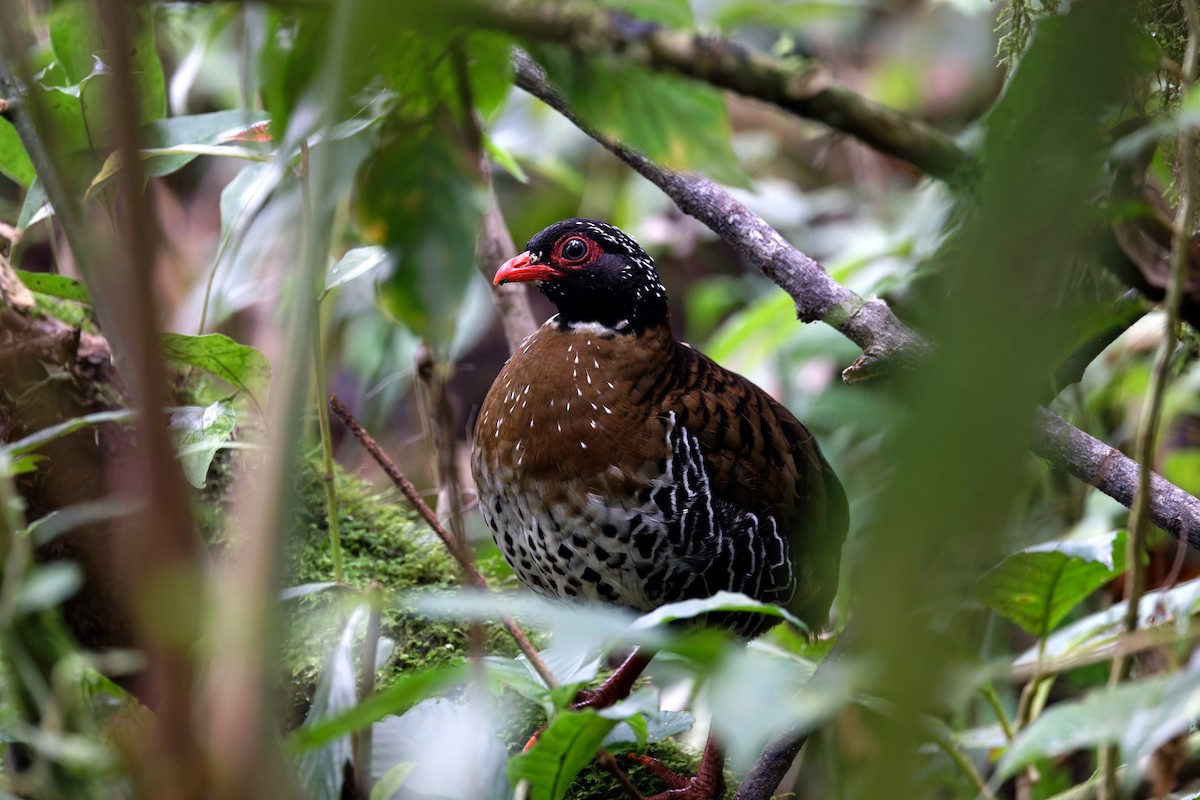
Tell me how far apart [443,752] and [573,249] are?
1.51m

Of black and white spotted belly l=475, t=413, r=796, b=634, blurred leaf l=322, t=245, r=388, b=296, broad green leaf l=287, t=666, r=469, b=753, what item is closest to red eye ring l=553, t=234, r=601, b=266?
black and white spotted belly l=475, t=413, r=796, b=634

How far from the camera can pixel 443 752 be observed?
138 centimetres

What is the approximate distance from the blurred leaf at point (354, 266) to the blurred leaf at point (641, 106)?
86cm

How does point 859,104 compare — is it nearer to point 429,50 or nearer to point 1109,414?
point 429,50

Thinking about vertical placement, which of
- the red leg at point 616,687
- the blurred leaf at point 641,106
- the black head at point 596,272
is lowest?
the red leg at point 616,687

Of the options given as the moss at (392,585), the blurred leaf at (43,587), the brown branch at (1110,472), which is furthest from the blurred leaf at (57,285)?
the brown branch at (1110,472)

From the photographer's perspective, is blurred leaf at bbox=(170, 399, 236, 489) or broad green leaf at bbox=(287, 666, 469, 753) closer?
broad green leaf at bbox=(287, 666, 469, 753)

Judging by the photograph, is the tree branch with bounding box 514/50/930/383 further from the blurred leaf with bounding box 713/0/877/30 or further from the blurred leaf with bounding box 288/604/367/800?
the blurred leaf with bounding box 713/0/877/30

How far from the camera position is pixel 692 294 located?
214 inches

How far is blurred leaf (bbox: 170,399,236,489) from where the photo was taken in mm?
1893

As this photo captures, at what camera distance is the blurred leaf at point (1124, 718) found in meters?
1.03

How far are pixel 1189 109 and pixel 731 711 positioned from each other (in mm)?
743

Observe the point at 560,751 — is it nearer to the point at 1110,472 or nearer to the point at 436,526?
the point at 436,526

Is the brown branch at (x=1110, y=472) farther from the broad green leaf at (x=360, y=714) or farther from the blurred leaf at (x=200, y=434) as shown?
the blurred leaf at (x=200, y=434)
